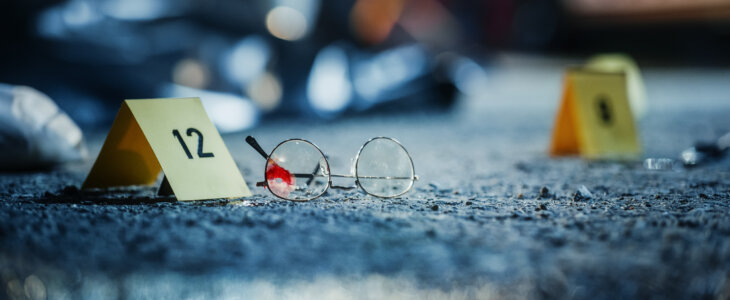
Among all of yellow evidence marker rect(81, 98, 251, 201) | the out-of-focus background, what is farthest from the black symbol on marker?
the out-of-focus background

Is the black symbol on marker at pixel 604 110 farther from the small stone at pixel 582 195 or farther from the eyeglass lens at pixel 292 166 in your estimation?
the eyeglass lens at pixel 292 166

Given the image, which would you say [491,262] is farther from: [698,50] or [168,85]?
[698,50]

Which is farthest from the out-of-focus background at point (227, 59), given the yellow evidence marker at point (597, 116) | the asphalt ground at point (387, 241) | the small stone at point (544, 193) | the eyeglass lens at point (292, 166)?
the small stone at point (544, 193)

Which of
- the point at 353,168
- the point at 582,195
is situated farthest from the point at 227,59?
the point at 582,195

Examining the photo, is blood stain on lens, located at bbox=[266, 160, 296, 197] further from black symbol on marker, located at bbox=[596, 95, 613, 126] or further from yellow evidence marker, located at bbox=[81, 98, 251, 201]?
black symbol on marker, located at bbox=[596, 95, 613, 126]

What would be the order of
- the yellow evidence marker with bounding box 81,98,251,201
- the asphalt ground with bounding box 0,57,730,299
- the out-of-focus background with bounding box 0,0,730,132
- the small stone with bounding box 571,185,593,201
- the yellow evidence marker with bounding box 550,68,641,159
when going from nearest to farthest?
1. the asphalt ground with bounding box 0,57,730,299
2. the yellow evidence marker with bounding box 81,98,251,201
3. the small stone with bounding box 571,185,593,201
4. the yellow evidence marker with bounding box 550,68,641,159
5. the out-of-focus background with bounding box 0,0,730,132
